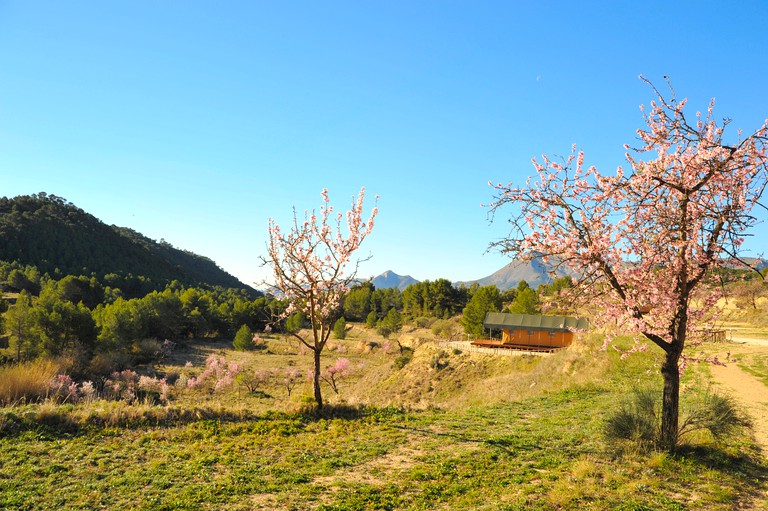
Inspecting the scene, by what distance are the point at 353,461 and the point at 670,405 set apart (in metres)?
7.44

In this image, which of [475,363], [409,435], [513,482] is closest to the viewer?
[513,482]

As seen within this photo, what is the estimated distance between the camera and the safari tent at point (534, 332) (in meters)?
44.6

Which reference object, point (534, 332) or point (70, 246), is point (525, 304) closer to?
point (534, 332)

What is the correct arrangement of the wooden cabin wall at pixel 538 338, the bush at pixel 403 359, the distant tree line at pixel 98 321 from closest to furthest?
the distant tree line at pixel 98 321 < the bush at pixel 403 359 < the wooden cabin wall at pixel 538 338

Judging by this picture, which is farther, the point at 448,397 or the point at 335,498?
the point at 448,397

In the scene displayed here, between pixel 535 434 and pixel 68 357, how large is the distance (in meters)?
43.2

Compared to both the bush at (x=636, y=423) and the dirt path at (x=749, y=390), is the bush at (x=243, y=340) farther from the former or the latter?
the bush at (x=636, y=423)

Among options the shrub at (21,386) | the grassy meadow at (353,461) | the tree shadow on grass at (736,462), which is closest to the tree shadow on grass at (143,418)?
the grassy meadow at (353,461)

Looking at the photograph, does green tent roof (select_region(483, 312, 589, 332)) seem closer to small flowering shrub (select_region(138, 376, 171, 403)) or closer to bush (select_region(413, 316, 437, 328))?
bush (select_region(413, 316, 437, 328))

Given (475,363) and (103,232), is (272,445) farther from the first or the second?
(103,232)

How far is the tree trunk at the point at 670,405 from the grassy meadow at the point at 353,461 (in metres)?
0.35

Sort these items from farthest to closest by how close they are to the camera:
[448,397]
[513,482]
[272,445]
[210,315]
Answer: [210,315], [448,397], [272,445], [513,482]

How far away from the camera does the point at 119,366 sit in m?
45.0

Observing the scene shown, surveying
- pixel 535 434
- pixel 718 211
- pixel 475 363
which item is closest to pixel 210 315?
pixel 475 363
